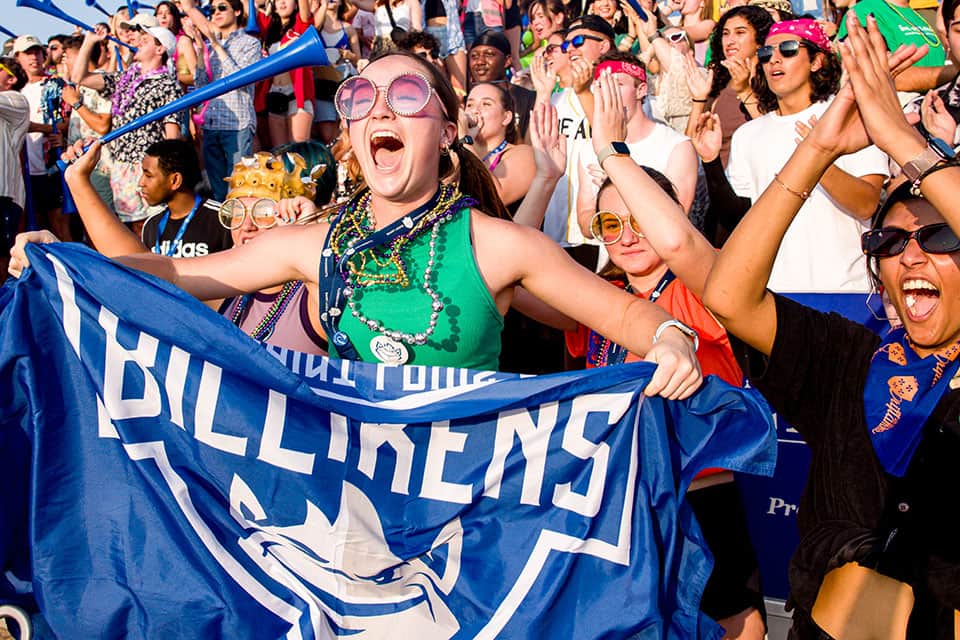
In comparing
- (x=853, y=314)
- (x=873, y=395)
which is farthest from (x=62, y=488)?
(x=853, y=314)

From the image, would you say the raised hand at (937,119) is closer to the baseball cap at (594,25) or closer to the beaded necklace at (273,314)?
the baseball cap at (594,25)

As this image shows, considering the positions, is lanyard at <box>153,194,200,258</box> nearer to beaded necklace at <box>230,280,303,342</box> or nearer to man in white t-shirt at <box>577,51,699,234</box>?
beaded necklace at <box>230,280,303,342</box>

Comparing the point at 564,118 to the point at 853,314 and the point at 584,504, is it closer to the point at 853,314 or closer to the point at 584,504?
the point at 853,314

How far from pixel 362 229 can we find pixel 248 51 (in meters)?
6.21

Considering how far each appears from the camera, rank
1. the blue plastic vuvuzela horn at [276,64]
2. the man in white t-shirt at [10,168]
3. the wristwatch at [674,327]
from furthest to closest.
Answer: the man in white t-shirt at [10,168], the blue plastic vuvuzela horn at [276,64], the wristwatch at [674,327]

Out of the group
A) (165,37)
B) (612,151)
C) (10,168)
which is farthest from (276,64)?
(165,37)

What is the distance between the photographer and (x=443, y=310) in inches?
114

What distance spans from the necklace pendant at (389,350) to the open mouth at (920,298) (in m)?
1.35

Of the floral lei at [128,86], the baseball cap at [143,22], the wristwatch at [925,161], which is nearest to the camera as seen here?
the wristwatch at [925,161]

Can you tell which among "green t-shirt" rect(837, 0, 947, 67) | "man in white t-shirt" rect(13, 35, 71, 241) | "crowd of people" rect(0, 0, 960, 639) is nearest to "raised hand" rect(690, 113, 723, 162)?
"crowd of people" rect(0, 0, 960, 639)

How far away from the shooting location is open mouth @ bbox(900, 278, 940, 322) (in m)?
2.46

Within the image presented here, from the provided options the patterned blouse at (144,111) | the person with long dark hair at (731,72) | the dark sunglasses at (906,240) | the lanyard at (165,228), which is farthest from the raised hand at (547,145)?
the patterned blouse at (144,111)

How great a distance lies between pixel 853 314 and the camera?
12.5 ft

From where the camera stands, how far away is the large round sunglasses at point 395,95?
118 inches
